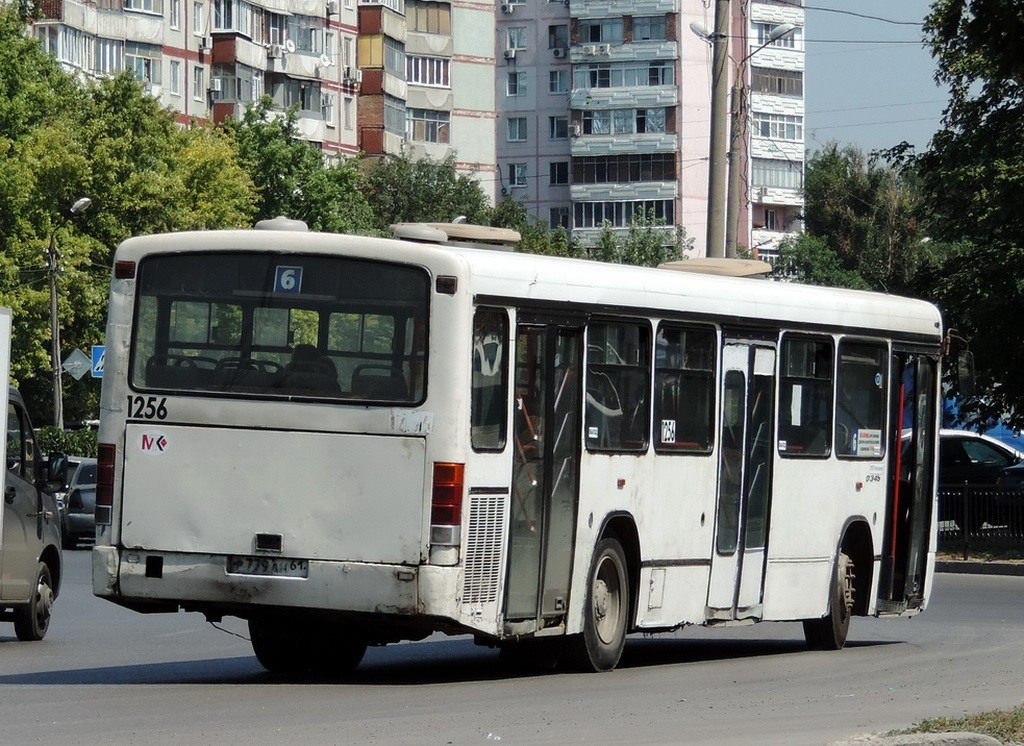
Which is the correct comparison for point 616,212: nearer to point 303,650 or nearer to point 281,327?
point 303,650

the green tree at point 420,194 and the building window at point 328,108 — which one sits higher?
the building window at point 328,108

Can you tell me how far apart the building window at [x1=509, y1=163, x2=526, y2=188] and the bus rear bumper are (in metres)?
110

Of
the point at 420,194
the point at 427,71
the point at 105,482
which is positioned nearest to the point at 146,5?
the point at 420,194

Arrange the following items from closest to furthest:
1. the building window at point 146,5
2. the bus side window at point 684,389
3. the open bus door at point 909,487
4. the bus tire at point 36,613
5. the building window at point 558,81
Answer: the bus side window at point 684,389 < the open bus door at point 909,487 < the bus tire at point 36,613 < the building window at point 146,5 < the building window at point 558,81

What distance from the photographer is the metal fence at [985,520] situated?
3144 cm

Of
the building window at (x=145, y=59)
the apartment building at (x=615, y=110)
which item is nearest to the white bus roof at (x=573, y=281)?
the building window at (x=145, y=59)

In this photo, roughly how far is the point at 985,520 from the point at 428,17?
3035 inches

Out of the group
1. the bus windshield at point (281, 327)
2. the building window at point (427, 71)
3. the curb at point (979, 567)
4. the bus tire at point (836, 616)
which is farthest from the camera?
the building window at point (427, 71)

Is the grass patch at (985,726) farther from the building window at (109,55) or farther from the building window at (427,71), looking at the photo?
the building window at (427,71)

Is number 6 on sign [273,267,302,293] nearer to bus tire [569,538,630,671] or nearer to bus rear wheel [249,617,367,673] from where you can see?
bus rear wheel [249,617,367,673]

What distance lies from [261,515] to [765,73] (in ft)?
379

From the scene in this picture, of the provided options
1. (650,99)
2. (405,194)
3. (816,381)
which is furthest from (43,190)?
(650,99)

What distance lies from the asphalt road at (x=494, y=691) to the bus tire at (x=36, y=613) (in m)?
0.18

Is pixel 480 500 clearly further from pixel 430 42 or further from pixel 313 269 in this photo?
pixel 430 42
